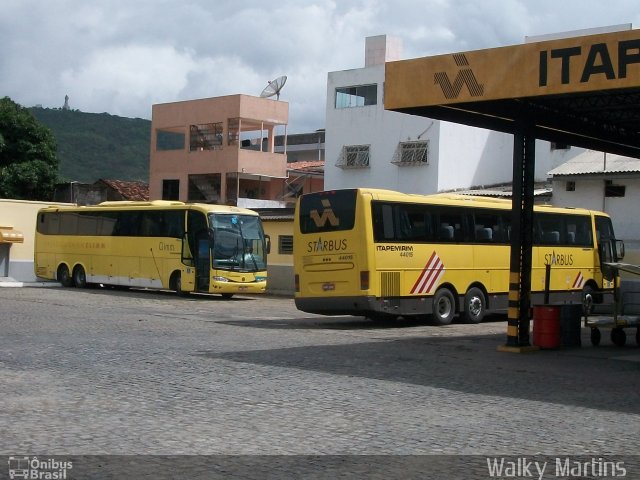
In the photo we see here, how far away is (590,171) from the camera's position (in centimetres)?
3403

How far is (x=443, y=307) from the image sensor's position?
23031 mm

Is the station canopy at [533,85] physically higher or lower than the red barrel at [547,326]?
higher

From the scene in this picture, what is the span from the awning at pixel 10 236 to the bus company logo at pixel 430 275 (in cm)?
2268

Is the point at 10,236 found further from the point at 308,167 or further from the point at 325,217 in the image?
the point at 325,217

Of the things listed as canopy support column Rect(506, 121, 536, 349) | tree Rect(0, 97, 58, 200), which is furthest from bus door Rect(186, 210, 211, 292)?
tree Rect(0, 97, 58, 200)

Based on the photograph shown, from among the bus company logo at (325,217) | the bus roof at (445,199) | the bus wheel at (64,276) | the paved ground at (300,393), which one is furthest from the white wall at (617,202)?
the bus wheel at (64,276)

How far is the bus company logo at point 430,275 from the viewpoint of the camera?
2228 centimetres

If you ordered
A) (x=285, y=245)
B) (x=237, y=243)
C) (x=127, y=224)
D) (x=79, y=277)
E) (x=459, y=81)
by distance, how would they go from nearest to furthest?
(x=459, y=81) → (x=237, y=243) → (x=127, y=224) → (x=79, y=277) → (x=285, y=245)

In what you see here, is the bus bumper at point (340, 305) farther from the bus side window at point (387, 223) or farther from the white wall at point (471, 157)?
the white wall at point (471, 157)

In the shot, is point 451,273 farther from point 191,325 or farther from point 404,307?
point 191,325

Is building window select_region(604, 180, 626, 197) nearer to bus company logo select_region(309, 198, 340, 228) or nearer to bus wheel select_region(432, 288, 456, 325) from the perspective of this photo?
bus wheel select_region(432, 288, 456, 325)

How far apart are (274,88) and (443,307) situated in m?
31.6

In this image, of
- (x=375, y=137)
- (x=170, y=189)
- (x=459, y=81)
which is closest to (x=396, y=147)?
(x=375, y=137)

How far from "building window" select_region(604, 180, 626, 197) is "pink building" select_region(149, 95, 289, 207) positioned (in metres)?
20.6
